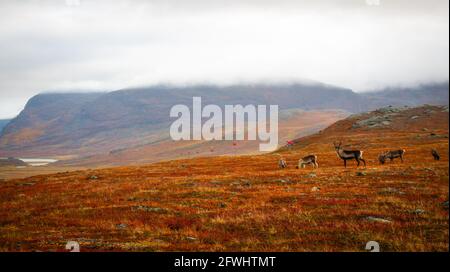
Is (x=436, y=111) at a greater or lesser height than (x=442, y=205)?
greater

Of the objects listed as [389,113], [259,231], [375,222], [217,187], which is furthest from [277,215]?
[389,113]

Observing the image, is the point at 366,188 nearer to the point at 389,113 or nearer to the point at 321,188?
the point at 321,188

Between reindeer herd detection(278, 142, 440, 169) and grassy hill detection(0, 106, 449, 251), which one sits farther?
reindeer herd detection(278, 142, 440, 169)

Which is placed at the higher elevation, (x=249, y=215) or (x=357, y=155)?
(x=357, y=155)

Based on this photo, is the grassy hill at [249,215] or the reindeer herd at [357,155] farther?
the reindeer herd at [357,155]

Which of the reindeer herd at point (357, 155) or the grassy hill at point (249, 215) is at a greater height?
the reindeer herd at point (357, 155)

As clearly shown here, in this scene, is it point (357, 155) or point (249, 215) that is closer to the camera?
point (249, 215)

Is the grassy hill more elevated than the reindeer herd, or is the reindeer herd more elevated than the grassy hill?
the reindeer herd
